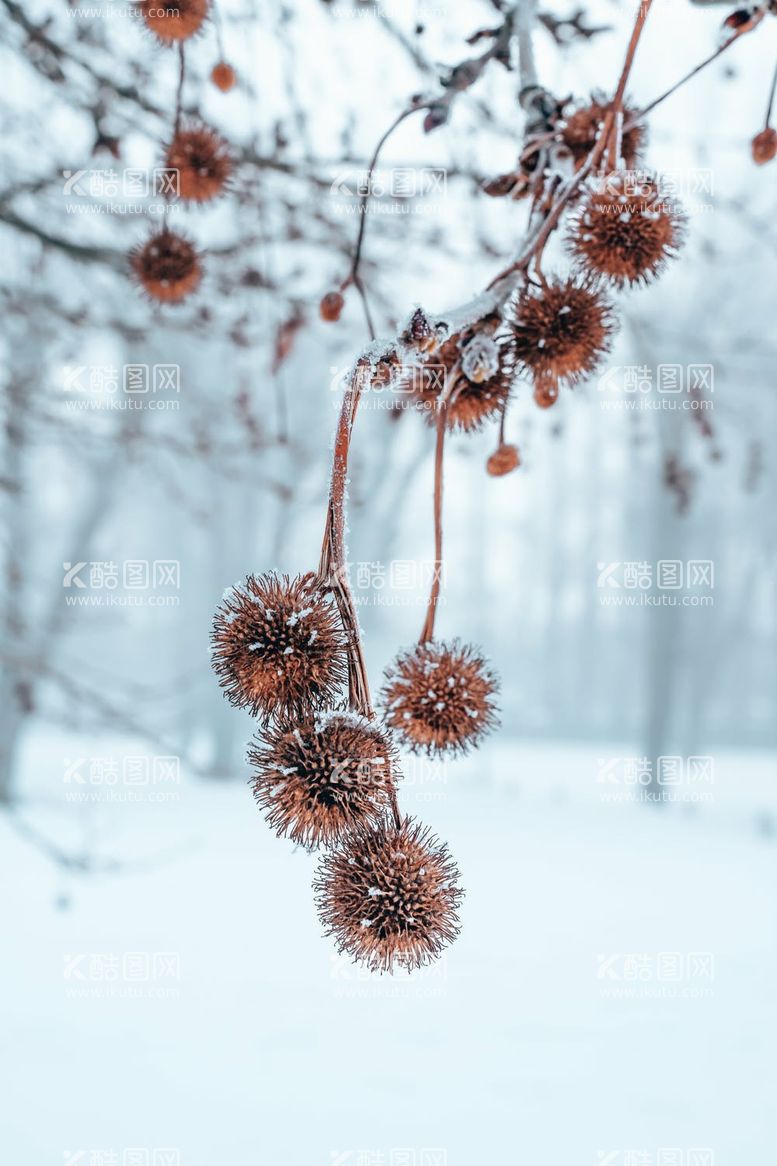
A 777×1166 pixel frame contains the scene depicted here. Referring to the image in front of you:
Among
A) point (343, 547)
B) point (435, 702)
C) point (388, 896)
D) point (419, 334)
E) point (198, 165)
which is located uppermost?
point (198, 165)

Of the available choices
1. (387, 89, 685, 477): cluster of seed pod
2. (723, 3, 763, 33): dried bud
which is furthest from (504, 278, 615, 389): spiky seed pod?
(723, 3, 763, 33): dried bud

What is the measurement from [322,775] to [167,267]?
0.76m

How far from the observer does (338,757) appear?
25.6 inches

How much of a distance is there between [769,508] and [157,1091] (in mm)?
12160

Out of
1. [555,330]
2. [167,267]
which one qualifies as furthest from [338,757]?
[167,267]

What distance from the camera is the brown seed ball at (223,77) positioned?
1275 millimetres

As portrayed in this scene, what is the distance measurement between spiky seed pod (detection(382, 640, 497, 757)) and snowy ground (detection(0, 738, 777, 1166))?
2.37m

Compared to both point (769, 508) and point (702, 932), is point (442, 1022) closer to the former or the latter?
point (702, 932)

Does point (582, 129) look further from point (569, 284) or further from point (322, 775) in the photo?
point (322, 775)

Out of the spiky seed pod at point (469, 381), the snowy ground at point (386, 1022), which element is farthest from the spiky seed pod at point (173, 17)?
the snowy ground at point (386, 1022)

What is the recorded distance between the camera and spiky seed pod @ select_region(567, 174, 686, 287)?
818 mm

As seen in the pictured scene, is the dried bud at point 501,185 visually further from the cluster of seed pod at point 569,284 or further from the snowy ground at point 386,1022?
the snowy ground at point 386,1022

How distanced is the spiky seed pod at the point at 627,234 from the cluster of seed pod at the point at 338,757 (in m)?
0.34

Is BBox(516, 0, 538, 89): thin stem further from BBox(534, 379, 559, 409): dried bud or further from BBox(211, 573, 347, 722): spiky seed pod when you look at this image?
BBox(211, 573, 347, 722): spiky seed pod
